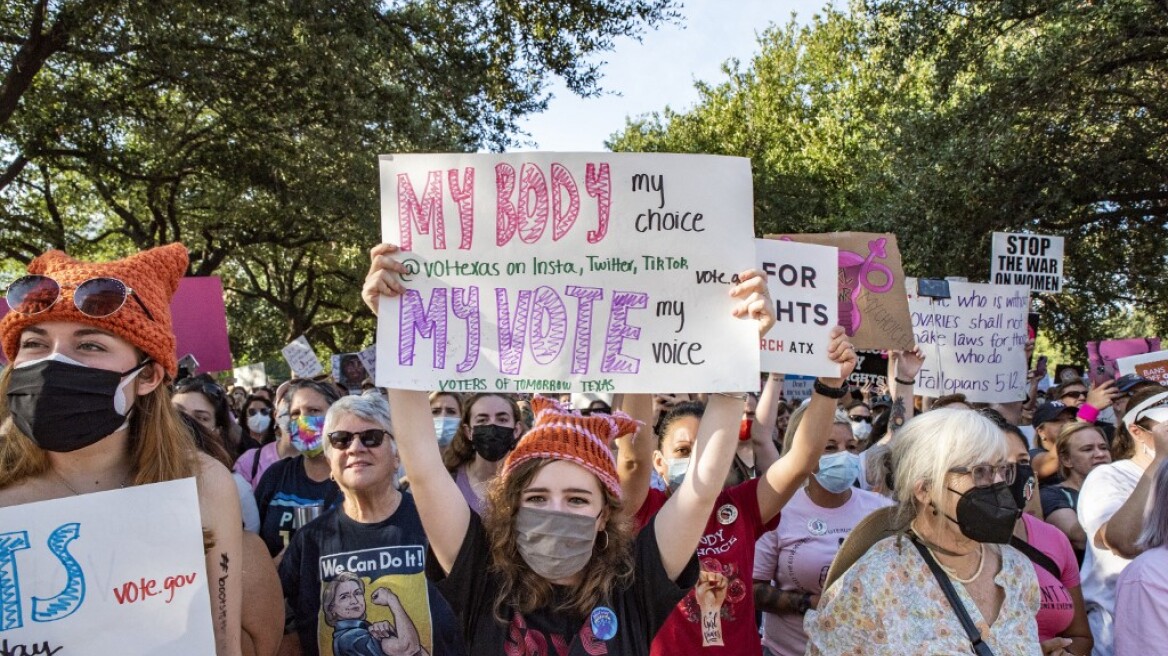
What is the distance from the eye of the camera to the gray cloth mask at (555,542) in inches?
106

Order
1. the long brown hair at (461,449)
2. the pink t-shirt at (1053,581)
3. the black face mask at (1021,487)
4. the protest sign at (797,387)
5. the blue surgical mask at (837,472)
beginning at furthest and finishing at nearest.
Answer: the protest sign at (797,387)
the long brown hair at (461,449)
the blue surgical mask at (837,472)
the pink t-shirt at (1053,581)
the black face mask at (1021,487)

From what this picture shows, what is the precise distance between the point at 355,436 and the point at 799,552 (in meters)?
2.06

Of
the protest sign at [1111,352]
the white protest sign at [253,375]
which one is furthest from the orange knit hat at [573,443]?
the white protest sign at [253,375]

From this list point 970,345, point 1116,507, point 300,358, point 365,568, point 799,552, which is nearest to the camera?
point 365,568

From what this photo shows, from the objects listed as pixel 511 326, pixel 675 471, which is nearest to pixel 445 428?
pixel 675 471

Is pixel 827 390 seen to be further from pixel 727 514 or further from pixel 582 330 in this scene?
pixel 582 330

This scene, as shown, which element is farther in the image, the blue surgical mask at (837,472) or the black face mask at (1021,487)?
the blue surgical mask at (837,472)

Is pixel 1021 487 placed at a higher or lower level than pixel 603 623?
higher

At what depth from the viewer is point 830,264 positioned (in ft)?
12.0

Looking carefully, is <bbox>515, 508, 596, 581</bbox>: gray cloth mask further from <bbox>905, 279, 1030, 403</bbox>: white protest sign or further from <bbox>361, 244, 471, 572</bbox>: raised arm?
<bbox>905, 279, 1030, 403</bbox>: white protest sign

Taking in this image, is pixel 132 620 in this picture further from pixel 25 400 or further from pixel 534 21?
pixel 534 21

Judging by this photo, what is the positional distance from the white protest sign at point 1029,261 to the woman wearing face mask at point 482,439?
242 inches

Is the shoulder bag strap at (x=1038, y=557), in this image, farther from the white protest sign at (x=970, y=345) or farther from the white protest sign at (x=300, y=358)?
the white protest sign at (x=300, y=358)

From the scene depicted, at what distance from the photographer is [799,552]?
4418mm
